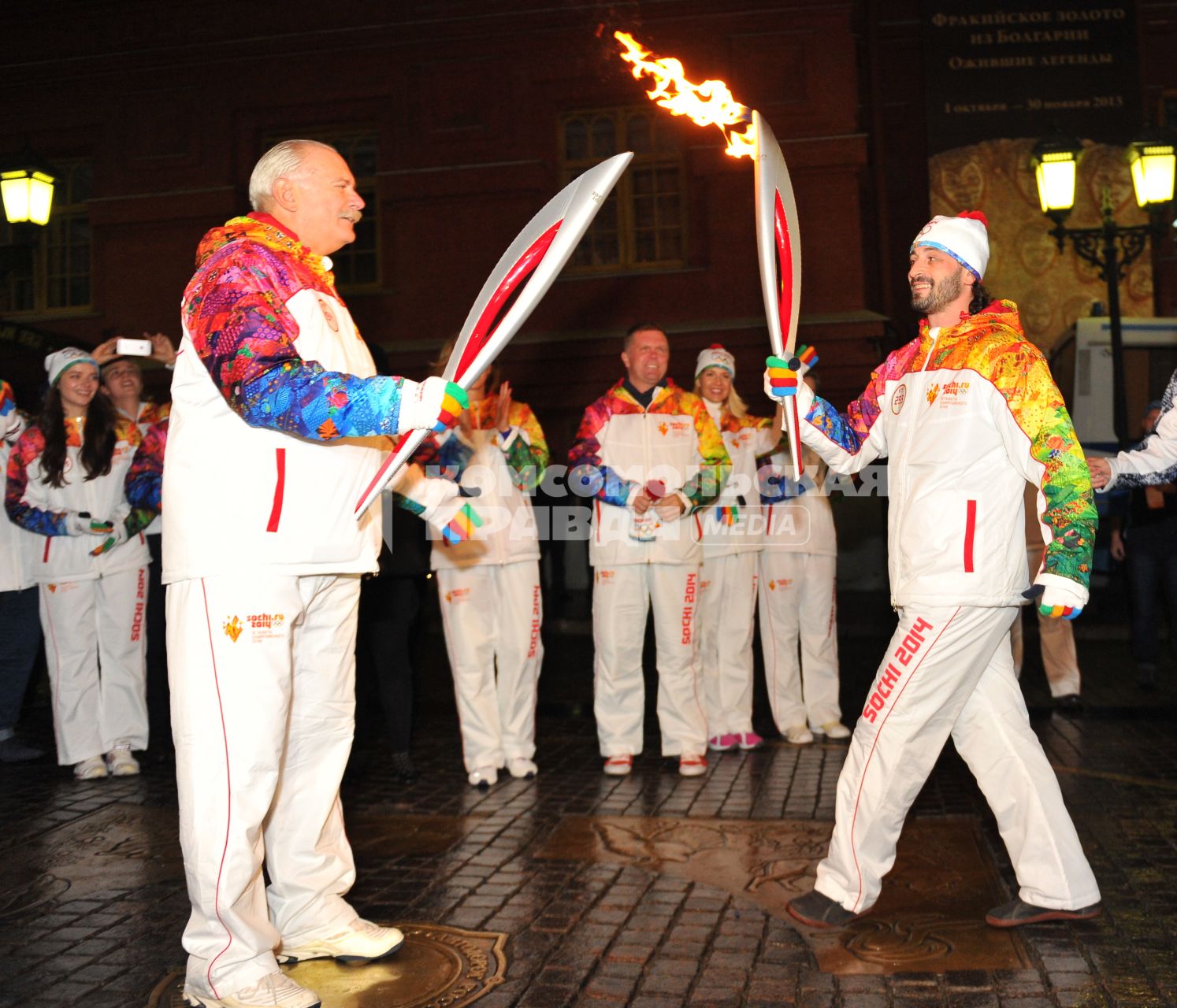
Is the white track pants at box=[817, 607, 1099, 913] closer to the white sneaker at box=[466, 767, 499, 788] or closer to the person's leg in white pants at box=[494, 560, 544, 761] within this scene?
the white sneaker at box=[466, 767, 499, 788]

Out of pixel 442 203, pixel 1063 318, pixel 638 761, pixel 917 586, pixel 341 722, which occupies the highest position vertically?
pixel 442 203

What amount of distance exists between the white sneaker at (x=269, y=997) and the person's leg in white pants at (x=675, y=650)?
370cm

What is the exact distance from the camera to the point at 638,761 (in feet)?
23.9

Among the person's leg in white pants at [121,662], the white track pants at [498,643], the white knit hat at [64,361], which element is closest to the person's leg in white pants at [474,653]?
the white track pants at [498,643]

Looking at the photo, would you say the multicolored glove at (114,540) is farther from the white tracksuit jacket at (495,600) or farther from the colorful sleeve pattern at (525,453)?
the colorful sleeve pattern at (525,453)

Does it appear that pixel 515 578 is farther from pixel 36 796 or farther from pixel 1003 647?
pixel 1003 647

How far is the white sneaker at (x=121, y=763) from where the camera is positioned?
7137 mm

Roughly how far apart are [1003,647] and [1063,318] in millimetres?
13540

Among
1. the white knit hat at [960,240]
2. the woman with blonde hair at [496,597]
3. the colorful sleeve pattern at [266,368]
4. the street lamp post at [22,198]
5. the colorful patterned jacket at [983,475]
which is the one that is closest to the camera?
the colorful sleeve pattern at [266,368]

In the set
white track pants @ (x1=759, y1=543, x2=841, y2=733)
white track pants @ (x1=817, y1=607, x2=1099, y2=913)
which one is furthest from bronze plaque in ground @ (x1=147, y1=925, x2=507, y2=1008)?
white track pants @ (x1=759, y1=543, x2=841, y2=733)

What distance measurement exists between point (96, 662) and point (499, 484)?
2.58 m

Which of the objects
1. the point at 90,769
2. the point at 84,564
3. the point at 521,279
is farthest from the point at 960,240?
the point at 90,769

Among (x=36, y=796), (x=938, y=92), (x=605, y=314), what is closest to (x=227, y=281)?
(x=36, y=796)

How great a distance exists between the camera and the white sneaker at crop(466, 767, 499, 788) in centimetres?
675
